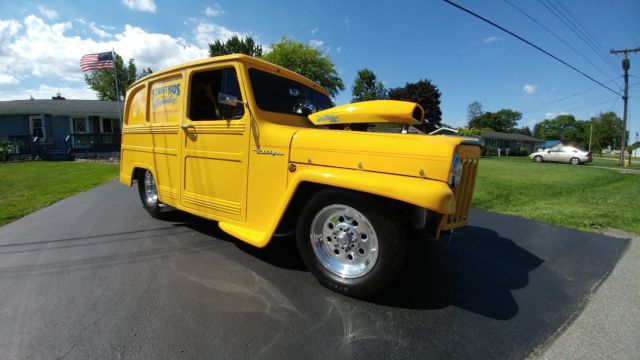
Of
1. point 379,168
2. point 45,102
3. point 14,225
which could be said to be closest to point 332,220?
point 379,168

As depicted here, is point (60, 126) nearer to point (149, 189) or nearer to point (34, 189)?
point (34, 189)

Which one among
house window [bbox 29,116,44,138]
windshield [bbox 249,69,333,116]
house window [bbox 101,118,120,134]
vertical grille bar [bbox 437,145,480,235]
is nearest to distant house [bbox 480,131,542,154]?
house window [bbox 101,118,120,134]

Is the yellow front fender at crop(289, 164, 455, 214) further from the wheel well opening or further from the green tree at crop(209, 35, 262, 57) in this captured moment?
the green tree at crop(209, 35, 262, 57)

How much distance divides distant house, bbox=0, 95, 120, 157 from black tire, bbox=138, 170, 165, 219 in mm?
16976

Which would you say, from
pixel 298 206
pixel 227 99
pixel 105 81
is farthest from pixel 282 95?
pixel 105 81

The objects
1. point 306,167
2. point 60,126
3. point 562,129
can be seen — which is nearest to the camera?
point 306,167

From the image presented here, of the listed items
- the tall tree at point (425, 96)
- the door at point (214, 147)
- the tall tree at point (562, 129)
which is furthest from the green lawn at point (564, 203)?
the tall tree at point (562, 129)

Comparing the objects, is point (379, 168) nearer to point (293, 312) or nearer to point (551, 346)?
point (293, 312)

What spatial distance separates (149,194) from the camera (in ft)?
16.7

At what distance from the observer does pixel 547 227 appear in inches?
185

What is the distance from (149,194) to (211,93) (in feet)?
8.13

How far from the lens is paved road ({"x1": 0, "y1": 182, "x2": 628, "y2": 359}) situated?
2.01 meters

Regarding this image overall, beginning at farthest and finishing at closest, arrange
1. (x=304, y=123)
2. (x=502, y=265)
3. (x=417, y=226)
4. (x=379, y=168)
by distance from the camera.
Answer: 1. (x=304, y=123)
2. (x=502, y=265)
3. (x=417, y=226)
4. (x=379, y=168)

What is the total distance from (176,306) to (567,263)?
13.1ft
